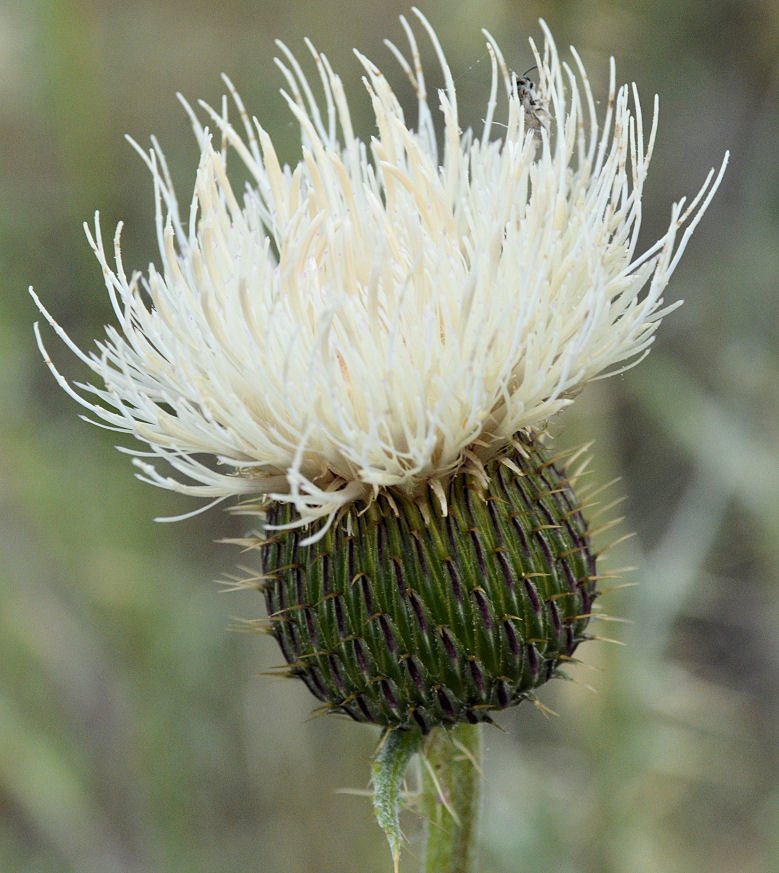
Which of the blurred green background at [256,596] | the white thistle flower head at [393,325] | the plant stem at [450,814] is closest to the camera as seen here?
the white thistle flower head at [393,325]

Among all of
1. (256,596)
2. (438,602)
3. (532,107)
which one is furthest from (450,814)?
(256,596)

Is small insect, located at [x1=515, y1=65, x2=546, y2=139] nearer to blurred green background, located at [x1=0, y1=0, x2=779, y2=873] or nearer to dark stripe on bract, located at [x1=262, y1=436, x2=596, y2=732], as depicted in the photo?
dark stripe on bract, located at [x1=262, y1=436, x2=596, y2=732]

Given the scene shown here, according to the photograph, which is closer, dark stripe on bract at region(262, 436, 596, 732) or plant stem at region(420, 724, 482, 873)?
dark stripe on bract at region(262, 436, 596, 732)

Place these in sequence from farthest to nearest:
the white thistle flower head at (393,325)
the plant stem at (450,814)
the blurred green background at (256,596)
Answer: the blurred green background at (256,596), the plant stem at (450,814), the white thistle flower head at (393,325)

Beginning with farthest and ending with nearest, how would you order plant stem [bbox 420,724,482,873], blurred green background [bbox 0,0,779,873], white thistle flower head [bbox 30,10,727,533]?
blurred green background [bbox 0,0,779,873] → plant stem [bbox 420,724,482,873] → white thistle flower head [bbox 30,10,727,533]

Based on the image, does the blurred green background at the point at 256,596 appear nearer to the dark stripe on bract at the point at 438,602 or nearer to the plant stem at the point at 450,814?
the plant stem at the point at 450,814

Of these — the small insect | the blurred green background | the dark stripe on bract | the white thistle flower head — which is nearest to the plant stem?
the dark stripe on bract

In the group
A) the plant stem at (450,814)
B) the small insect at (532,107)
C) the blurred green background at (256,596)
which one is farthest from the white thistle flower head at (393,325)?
the blurred green background at (256,596)
